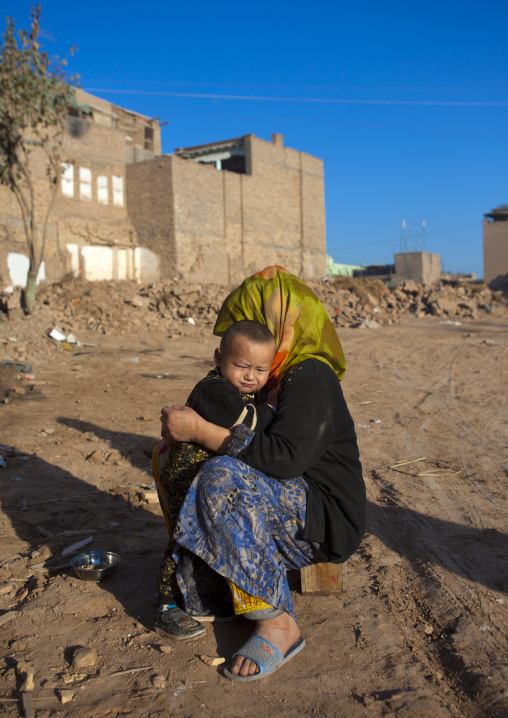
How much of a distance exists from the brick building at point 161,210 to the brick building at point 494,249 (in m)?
9.73

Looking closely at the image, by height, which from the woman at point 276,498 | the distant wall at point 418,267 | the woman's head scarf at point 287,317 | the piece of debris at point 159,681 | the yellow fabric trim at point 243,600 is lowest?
the piece of debris at point 159,681

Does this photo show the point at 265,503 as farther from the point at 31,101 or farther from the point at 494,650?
the point at 31,101

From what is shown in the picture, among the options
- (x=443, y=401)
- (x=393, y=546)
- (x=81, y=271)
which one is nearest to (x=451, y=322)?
(x=443, y=401)

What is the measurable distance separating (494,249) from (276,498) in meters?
29.3

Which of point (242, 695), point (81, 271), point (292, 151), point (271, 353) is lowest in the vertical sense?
point (242, 695)

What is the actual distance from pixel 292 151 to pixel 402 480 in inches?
885

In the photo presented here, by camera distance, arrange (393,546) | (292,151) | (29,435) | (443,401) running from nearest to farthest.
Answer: (393,546) < (29,435) < (443,401) < (292,151)

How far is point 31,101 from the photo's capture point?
12.6 meters

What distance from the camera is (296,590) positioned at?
2.64m

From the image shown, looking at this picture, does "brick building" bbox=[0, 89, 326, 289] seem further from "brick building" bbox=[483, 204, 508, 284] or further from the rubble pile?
"brick building" bbox=[483, 204, 508, 284]

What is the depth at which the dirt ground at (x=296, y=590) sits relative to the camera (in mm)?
1889

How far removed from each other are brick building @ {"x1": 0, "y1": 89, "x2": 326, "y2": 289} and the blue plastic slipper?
652 inches

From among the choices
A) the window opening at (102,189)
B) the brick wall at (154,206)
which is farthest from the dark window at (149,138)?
the window opening at (102,189)

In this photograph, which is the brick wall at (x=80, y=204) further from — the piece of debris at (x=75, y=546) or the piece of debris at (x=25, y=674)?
the piece of debris at (x=25, y=674)
